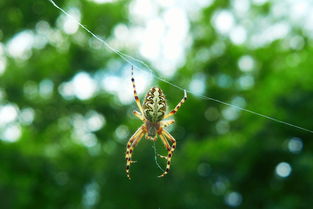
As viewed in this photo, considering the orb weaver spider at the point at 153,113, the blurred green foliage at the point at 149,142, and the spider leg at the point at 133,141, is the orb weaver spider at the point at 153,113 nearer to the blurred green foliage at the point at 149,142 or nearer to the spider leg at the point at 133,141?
the spider leg at the point at 133,141

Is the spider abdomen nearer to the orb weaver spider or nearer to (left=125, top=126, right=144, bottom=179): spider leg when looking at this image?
the orb weaver spider

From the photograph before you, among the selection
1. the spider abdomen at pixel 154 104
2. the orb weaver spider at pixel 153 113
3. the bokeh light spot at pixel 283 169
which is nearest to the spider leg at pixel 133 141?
the orb weaver spider at pixel 153 113

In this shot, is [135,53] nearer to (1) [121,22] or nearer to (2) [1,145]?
(1) [121,22]

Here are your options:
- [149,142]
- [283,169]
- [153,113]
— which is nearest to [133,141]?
[153,113]

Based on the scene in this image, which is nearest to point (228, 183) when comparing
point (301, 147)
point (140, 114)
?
point (301, 147)

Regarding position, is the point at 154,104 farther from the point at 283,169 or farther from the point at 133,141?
the point at 283,169

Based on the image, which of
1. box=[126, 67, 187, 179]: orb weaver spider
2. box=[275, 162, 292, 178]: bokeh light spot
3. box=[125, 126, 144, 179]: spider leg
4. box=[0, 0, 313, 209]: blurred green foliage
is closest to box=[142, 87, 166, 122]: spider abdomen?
box=[126, 67, 187, 179]: orb weaver spider
